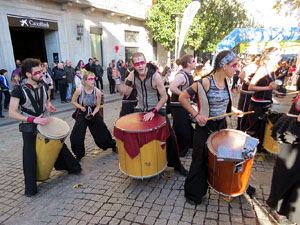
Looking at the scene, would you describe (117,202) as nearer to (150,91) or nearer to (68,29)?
(150,91)

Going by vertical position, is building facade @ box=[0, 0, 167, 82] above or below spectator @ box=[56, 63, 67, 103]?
above

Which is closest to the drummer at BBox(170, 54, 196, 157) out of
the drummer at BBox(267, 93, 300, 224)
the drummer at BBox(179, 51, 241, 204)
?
the drummer at BBox(179, 51, 241, 204)

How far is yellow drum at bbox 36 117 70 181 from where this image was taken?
10.4 feet

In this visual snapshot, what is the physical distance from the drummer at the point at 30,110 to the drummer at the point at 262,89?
12.0 feet

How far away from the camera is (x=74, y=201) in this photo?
3076mm

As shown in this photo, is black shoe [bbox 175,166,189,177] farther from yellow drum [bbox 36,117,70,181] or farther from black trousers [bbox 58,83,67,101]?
black trousers [bbox 58,83,67,101]

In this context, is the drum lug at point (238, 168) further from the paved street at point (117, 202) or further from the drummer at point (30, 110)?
the drummer at point (30, 110)

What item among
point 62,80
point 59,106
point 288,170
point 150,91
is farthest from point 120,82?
point 62,80

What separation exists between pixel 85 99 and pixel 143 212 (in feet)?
8.02

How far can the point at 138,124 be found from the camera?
120 inches

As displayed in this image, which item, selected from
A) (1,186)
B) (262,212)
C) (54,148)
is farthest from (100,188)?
(262,212)

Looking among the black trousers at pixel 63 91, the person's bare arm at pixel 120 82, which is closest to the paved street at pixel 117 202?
the person's bare arm at pixel 120 82

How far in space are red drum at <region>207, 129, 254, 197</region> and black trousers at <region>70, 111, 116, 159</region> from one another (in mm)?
2505

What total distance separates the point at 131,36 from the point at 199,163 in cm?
1800
